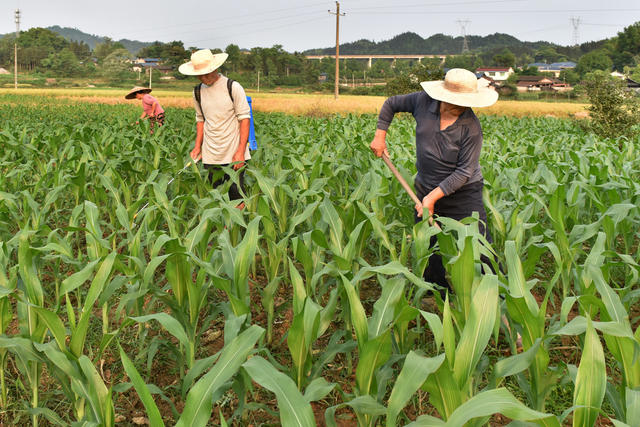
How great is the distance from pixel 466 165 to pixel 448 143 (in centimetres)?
19

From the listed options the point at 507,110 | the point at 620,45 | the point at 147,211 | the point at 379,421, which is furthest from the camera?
the point at 620,45

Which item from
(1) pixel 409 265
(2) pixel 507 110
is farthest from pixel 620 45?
(1) pixel 409 265

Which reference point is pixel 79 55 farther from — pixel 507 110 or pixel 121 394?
pixel 121 394

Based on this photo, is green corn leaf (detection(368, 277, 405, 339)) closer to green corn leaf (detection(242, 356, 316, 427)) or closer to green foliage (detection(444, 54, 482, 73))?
green corn leaf (detection(242, 356, 316, 427))

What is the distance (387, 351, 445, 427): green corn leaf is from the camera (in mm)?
1578

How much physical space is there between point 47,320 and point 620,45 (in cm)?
11567

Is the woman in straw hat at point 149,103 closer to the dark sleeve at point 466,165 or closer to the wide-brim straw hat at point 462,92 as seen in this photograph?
the wide-brim straw hat at point 462,92

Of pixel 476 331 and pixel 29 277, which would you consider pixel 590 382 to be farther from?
pixel 29 277

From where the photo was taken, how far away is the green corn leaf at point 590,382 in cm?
156

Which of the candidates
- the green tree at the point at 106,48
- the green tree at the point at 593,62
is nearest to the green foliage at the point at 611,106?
the green tree at the point at 593,62

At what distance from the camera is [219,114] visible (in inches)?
197

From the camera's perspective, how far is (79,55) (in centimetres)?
11456

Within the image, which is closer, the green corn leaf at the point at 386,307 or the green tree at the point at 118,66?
the green corn leaf at the point at 386,307

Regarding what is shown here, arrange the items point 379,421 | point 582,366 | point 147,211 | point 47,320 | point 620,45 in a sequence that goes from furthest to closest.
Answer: point 620,45, point 147,211, point 379,421, point 47,320, point 582,366
